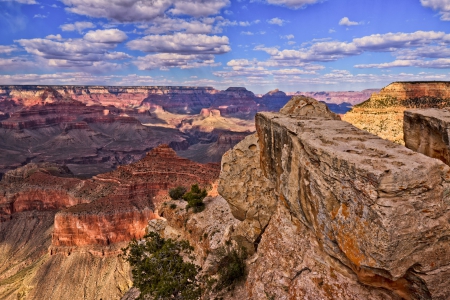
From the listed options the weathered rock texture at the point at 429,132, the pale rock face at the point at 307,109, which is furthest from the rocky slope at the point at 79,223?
the weathered rock texture at the point at 429,132

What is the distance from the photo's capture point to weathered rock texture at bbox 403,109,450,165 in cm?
1038

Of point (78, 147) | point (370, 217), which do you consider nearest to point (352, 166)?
point (370, 217)

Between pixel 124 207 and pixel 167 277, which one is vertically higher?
pixel 167 277

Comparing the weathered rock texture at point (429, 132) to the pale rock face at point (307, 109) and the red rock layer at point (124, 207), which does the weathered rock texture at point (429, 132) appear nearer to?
the pale rock face at point (307, 109)

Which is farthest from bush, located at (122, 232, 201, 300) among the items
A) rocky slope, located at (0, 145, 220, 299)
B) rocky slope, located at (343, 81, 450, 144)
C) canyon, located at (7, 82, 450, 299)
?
rocky slope, located at (343, 81, 450, 144)

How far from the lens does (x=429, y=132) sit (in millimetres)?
11320

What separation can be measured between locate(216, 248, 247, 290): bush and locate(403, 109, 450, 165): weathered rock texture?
10.7 m

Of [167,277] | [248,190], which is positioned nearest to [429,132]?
[248,190]

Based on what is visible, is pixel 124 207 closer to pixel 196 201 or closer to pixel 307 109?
pixel 196 201

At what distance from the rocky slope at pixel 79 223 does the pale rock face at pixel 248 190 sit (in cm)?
2747

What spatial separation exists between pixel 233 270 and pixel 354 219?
9.83 metres

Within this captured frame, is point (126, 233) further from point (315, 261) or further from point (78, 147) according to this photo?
point (78, 147)

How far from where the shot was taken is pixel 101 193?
183ft

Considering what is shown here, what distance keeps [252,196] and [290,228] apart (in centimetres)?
408
